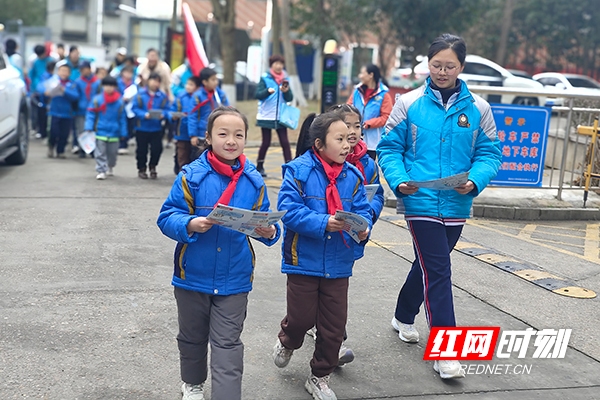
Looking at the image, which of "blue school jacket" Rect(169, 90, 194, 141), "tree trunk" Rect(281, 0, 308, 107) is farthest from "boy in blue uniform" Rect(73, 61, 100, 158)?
"tree trunk" Rect(281, 0, 308, 107)

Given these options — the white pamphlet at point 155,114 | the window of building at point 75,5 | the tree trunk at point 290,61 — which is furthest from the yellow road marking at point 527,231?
the window of building at point 75,5

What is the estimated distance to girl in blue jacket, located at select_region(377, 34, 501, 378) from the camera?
3951mm

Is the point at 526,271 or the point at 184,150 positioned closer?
the point at 526,271

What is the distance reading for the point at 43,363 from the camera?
146 inches

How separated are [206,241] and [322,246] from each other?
607mm

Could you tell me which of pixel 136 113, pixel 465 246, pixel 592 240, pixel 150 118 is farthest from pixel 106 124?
pixel 592 240

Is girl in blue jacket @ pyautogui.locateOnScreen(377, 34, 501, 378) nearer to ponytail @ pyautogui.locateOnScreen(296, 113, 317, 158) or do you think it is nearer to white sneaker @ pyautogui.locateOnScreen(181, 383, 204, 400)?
ponytail @ pyautogui.locateOnScreen(296, 113, 317, 158)

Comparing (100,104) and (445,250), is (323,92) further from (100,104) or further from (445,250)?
(445,250)

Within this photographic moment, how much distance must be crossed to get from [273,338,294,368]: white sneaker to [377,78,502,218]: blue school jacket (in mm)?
1031

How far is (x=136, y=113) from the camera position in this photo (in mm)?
9633

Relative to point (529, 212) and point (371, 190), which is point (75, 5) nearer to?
point (529, 212)

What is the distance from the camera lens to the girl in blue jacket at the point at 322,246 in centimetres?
351

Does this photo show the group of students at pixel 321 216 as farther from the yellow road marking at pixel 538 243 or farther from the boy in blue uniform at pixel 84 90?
the boy in blue uniform at pixel 84 90

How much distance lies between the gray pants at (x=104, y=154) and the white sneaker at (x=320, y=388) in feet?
22.6
